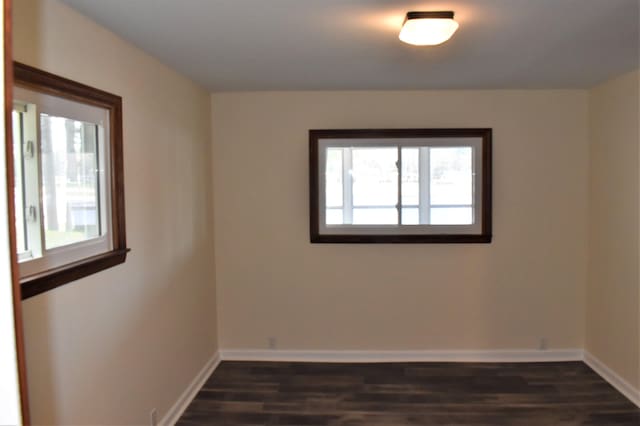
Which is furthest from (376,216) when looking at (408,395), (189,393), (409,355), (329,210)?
(189,393)

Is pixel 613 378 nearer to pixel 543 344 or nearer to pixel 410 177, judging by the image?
pixel 543 344

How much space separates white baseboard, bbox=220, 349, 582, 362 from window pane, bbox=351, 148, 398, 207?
136 cm

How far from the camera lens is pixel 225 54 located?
2.66m

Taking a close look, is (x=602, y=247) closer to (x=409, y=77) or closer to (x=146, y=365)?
(x=409, y=77)

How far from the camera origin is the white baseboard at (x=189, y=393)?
298 cm

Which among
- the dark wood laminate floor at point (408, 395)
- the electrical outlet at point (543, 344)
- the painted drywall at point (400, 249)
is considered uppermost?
the painted drywall at point (400, 249)

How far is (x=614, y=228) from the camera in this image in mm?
3461

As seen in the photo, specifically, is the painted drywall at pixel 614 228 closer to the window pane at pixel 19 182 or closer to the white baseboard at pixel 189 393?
the white baseboard at pixel 189 393

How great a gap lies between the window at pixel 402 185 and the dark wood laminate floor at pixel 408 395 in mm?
1117

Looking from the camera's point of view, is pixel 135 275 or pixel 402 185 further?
pixel 402 185

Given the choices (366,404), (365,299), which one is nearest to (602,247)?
(365,299)

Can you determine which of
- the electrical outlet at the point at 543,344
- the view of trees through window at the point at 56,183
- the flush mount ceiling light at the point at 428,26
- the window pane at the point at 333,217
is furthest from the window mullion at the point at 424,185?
the view of trees through window at the point at 56,183

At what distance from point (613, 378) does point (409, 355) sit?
1.57 meters

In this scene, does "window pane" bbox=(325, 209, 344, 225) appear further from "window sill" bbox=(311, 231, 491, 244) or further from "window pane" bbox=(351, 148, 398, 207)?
"window pane" bbox=(351, 148, 398, 207)
